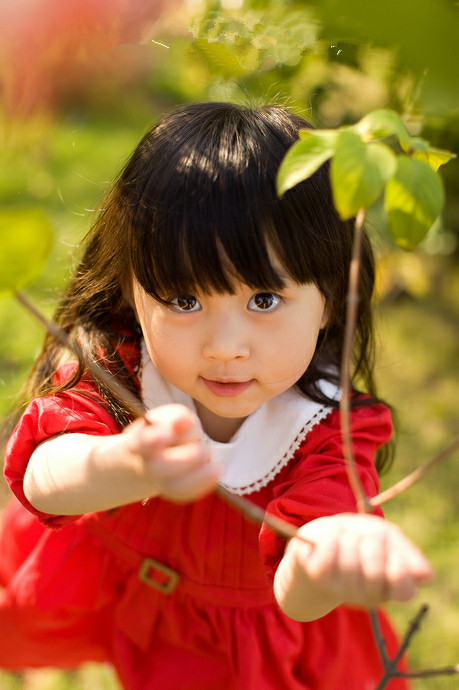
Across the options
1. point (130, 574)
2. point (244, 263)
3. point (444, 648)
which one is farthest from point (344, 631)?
point (244, 263)

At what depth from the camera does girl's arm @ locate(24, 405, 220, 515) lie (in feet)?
1.86

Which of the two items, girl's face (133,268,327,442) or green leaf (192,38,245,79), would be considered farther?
green leaf (192,38,245,79)

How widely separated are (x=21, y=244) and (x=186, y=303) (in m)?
0.33

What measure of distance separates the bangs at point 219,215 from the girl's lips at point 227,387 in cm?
12

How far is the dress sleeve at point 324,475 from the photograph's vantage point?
0.85 metres

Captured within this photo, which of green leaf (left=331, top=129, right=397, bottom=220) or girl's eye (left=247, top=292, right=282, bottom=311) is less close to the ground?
green leaf (left=331, top=129, right=397, bottom=220)

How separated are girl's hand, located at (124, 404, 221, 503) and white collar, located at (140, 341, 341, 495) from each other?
414mm

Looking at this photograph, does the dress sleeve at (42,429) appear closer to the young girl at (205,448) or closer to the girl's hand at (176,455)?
the young girl at (205,448)

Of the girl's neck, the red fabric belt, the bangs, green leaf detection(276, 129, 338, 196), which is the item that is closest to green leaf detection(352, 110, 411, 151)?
green leaf detection(276, 129, 338, 196)

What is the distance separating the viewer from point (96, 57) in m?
1.00

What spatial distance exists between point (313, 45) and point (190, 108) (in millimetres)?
176

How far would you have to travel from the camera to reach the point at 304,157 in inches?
21.8

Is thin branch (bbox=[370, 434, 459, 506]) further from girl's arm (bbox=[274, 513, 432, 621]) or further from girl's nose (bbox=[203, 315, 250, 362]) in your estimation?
girl's nose (bbox=[203, 315, 250, 362])

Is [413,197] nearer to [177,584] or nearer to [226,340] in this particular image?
[226,340]
